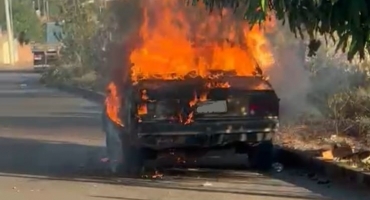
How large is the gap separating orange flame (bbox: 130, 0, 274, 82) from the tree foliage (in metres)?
5.01

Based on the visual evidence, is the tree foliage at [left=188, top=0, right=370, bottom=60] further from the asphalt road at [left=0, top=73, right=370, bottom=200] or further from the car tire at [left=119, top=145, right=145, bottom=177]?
the car tire at [left=119, top=145, right=145, bottom=177]

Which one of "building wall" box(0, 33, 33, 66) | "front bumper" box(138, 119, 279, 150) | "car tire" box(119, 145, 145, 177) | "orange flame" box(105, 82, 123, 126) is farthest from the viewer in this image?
"building wall" box(0, 33, 33, 66)

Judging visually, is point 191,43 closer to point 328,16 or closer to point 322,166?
point 322,166

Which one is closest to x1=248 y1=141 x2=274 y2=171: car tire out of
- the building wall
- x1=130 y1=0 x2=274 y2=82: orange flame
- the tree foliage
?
x1=130 y1=0 x2=274 y2=82: orange flame

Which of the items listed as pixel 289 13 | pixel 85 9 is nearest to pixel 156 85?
pixel 289 13

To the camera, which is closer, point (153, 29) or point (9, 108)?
point (153, 29)

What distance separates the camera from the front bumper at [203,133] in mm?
12383

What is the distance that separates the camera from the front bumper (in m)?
12.4

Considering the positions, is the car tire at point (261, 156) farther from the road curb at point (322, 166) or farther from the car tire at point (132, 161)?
the car tire at point (132, 161)

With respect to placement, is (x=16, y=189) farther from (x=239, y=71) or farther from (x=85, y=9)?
(x=85, y=9)

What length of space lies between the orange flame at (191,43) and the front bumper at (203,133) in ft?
2.98

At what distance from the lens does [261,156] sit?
43.7ft

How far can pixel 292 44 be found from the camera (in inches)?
744

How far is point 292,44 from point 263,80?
6.03 metres
